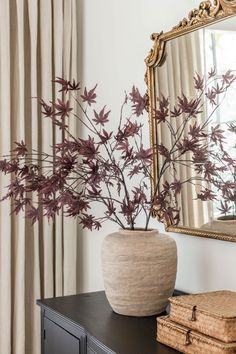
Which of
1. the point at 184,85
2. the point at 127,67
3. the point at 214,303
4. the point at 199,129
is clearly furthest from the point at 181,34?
the point at 214,303

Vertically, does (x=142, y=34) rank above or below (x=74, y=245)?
above

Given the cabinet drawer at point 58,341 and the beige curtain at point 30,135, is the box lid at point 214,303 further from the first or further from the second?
the beige curtain at point 30,135

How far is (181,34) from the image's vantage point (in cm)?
203

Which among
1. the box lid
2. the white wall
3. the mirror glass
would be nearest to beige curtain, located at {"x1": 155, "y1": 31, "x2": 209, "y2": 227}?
the mirror glass

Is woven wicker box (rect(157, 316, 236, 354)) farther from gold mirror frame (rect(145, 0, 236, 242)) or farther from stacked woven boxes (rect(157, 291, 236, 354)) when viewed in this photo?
gold mirror frame (rect(145, 0, 236, 242))

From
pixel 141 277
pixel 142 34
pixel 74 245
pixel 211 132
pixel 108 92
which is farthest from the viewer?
pixel 74 245

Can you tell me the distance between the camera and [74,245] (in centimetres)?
283

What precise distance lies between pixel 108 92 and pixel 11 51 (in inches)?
22.4

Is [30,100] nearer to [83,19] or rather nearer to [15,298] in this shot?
[83,19]

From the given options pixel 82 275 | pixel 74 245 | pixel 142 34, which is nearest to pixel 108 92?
pixel 142 34

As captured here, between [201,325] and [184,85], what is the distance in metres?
0.96

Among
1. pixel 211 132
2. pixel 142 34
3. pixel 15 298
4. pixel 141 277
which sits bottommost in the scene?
pixel 15 298

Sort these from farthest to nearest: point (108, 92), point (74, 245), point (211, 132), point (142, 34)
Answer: point (74, 245), point (108, 92), point (142, 34), point (211, 132)

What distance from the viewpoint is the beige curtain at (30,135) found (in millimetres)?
2707
